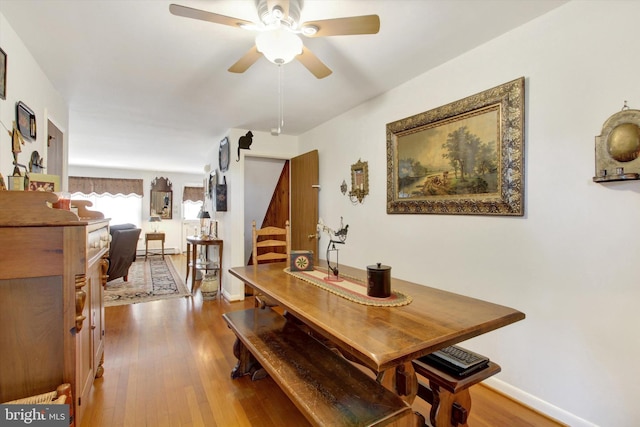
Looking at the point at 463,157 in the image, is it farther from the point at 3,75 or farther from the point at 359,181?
the point at 3,75

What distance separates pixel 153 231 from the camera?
780 cm

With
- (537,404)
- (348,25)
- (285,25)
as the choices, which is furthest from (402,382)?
(285,25)

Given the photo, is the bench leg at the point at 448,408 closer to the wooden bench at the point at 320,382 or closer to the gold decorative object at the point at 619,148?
the wooden bench at the point at 320,382

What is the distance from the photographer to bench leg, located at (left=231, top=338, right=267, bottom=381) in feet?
6.83

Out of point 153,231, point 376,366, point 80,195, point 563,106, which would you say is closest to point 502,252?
point 563,106

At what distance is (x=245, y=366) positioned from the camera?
6.90 ft

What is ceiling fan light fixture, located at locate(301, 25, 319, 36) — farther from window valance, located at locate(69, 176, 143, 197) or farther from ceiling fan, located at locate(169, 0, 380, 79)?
window valance, located at locate(69, 176, 143, 197)

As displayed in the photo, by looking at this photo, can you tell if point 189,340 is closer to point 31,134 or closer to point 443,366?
point 31,134

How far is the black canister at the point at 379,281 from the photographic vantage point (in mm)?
1395

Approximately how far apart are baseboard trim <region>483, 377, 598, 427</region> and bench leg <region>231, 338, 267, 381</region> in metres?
1.57

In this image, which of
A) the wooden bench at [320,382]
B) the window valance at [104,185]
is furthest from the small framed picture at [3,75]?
the window valance at [104,185]

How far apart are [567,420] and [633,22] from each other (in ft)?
6.65

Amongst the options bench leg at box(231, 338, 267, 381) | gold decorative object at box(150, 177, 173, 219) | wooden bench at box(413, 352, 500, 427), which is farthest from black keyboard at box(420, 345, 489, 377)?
gold decorative object at box(150, 177, 173, 219)

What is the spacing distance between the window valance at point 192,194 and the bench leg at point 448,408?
8.13 metres
